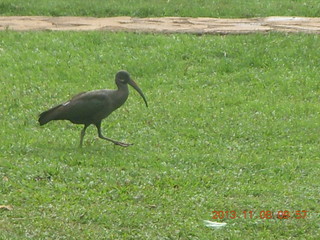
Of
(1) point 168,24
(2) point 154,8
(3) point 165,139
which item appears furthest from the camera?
(2) point 154,8

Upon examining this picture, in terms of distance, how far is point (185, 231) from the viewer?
7.41 meters

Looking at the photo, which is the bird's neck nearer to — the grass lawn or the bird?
the bird

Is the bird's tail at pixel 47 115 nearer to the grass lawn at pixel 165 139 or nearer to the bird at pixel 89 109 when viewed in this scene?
the bird at pixel 89 109

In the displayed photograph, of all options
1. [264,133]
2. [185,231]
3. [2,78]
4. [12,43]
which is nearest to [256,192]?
[185,231]

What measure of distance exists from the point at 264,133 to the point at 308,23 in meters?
5.17

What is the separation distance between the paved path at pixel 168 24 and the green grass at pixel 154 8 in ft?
1.15

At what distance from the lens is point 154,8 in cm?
1609

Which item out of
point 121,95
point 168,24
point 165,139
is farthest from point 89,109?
point 168,24
